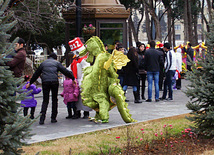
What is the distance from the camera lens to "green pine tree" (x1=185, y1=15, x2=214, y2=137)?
22.3 feet

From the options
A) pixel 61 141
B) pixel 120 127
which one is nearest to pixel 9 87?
pixel 61 141

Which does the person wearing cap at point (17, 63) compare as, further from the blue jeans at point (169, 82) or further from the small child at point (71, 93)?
the blue jeans at point (169, 82)

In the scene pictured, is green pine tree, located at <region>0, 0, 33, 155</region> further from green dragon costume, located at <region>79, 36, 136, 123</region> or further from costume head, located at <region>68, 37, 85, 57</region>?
costume head, located at <region>68, 37, 85, 57</region>

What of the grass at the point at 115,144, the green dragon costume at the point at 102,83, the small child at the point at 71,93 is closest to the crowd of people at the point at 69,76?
the small child at the point at 71,93

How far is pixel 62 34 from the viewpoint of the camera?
2394cm

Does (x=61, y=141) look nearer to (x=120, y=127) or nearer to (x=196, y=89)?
(x=120, y=127)

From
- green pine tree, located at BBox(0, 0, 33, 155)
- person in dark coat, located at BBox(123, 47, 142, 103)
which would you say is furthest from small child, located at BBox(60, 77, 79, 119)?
green pine tree, located at BBox(0, 0, 33, 155)

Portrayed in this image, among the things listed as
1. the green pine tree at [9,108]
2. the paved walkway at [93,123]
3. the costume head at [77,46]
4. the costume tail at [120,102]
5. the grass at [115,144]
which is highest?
the costume head at [77,46]

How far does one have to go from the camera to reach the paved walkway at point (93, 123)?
26.7 ft

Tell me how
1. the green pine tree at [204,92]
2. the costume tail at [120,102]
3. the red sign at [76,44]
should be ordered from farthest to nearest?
the red sign at [76,44]
the costume tail at [120,102]
the green pine tree at [204,92]

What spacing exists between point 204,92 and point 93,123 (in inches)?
131

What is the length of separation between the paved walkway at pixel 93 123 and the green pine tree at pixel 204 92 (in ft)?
1.14

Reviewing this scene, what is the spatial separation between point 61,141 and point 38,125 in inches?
95.1

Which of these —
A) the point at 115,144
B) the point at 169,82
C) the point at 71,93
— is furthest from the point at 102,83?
the point at 169,82
